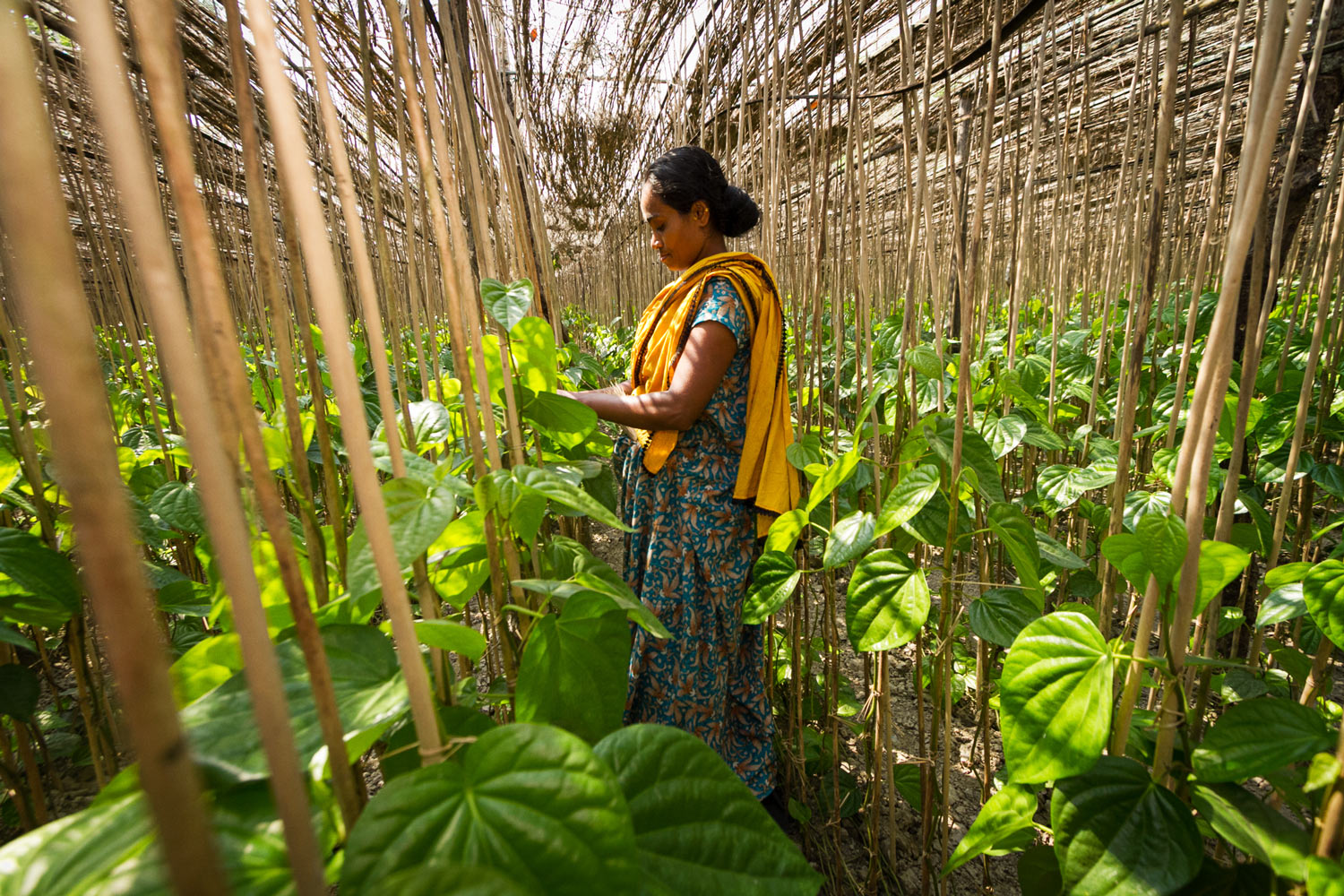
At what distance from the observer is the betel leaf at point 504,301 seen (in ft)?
1.78

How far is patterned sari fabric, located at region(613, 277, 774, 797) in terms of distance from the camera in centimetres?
104

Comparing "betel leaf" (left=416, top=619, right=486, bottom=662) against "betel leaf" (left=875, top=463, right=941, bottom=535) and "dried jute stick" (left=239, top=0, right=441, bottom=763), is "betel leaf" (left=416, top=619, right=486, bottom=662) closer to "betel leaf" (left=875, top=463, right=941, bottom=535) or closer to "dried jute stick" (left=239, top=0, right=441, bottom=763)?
"dried jute stick" (left=239, top=0, right=441, bottom=763)

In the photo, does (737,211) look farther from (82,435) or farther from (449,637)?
(82,435)

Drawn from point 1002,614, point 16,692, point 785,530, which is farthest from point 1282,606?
point 16,692

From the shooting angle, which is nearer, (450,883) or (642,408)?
(450,883)

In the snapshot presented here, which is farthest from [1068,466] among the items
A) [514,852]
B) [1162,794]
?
[514,852]

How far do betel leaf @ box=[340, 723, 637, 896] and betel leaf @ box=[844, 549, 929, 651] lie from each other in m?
0.38

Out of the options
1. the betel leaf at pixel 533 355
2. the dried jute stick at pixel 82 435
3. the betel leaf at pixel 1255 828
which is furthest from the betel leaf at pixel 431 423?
the betel leaf at pixel 1255 828

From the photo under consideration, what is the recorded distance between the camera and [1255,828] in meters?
0.35

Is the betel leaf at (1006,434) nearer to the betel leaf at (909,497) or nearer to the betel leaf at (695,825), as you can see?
the betel leaf at (909,497)

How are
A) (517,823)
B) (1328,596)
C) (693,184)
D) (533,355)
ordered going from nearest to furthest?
(517,823)
(1328,596)
(533,355)
(693,184)

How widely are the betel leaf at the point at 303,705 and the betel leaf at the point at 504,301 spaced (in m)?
0.30

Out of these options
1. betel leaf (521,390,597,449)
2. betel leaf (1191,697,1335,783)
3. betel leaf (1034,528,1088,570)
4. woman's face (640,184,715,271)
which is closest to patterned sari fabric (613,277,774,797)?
woman's face (640,184,715,271)

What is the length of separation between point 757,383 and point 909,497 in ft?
1.46
